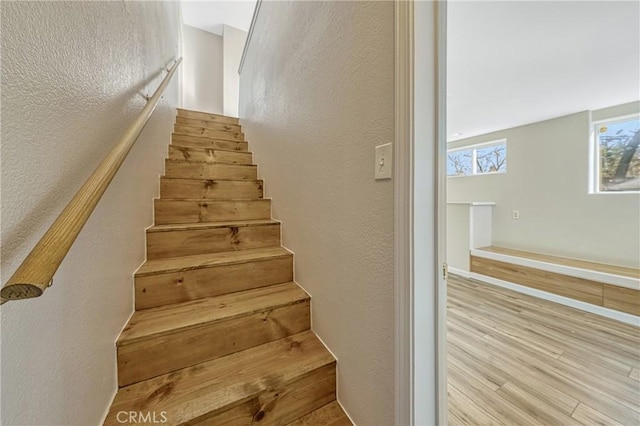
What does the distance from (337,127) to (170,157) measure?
5.94 feet

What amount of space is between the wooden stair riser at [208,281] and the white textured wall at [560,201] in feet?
12.9

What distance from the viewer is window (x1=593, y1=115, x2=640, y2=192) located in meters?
2.85

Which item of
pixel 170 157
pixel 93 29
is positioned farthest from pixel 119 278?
pixel 170 157

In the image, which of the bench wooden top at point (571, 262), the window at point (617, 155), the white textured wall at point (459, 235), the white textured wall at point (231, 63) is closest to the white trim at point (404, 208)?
the bench wooden top at point (571, 262)

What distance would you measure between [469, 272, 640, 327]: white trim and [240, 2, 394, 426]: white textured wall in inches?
123

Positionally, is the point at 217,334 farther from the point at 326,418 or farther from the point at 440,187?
the point at 440,187

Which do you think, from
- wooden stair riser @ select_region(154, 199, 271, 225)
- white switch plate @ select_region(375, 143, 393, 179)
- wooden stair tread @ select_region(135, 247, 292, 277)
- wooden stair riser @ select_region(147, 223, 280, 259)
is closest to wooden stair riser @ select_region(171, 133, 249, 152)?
wooden stair riser @ select_region(154, 199, 271, 225)

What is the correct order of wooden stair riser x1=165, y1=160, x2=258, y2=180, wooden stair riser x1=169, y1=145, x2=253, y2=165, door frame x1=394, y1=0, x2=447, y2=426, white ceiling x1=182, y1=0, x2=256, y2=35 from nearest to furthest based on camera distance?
door frame x1=394, y1=0, x2=447, y2=426 → wooden stair riser x1=165, y1=160, x2=258, y2=180 → wooden stair riser x1=169, y1=145, x2=253, y2=165 → white ceiling x1=182, y1=0, x2=256, y2=35

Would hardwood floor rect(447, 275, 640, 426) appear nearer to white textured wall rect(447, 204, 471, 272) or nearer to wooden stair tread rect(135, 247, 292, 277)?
white textured wall rect(447, 204, 471, 272)

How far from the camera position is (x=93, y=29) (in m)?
0.71

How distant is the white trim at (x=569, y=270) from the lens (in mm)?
2373

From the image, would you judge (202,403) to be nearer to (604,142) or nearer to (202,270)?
(202,270)

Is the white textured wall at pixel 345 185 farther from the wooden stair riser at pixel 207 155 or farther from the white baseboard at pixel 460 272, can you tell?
the white baseboard at pixel 460 272

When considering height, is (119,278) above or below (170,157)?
below
